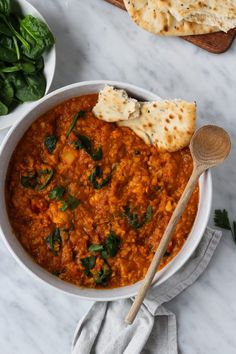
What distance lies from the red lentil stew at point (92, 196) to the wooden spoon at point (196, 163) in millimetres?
156

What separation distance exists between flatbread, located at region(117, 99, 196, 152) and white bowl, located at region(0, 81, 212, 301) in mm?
91

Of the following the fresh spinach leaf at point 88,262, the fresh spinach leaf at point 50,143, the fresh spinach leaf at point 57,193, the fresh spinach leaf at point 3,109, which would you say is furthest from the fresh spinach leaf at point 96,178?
the fresh spinach leaf at point 3,109

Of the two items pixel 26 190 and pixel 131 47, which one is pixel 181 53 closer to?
pixel 131 47

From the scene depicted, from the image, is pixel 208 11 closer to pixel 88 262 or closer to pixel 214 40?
pixel 214 40

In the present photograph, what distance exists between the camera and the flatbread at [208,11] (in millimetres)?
3885

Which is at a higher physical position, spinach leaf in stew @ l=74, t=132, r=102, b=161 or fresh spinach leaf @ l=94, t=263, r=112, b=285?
spinach leaf in stew @ l=74, t=132, r=102, b=161

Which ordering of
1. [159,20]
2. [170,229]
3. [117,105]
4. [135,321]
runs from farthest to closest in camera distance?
[135,321], [159,20], [117,105], [170,229]

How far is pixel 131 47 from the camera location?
4102 millimetres

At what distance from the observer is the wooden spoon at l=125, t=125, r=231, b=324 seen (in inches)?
137


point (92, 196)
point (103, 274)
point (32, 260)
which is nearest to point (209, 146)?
point (92, 196)

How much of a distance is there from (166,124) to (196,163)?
31cm

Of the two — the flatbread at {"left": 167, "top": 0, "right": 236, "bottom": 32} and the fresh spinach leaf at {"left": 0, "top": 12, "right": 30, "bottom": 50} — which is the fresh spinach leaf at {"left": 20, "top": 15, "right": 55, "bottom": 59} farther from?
the flatbread at {"left": 167, "top": 0, "right": 236, "bottom": 32}

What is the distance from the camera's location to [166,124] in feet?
12.0

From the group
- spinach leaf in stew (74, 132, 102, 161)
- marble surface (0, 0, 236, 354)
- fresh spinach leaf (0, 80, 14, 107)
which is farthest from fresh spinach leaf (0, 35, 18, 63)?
spinach leaf in stew (74, 132, 102, 161)
